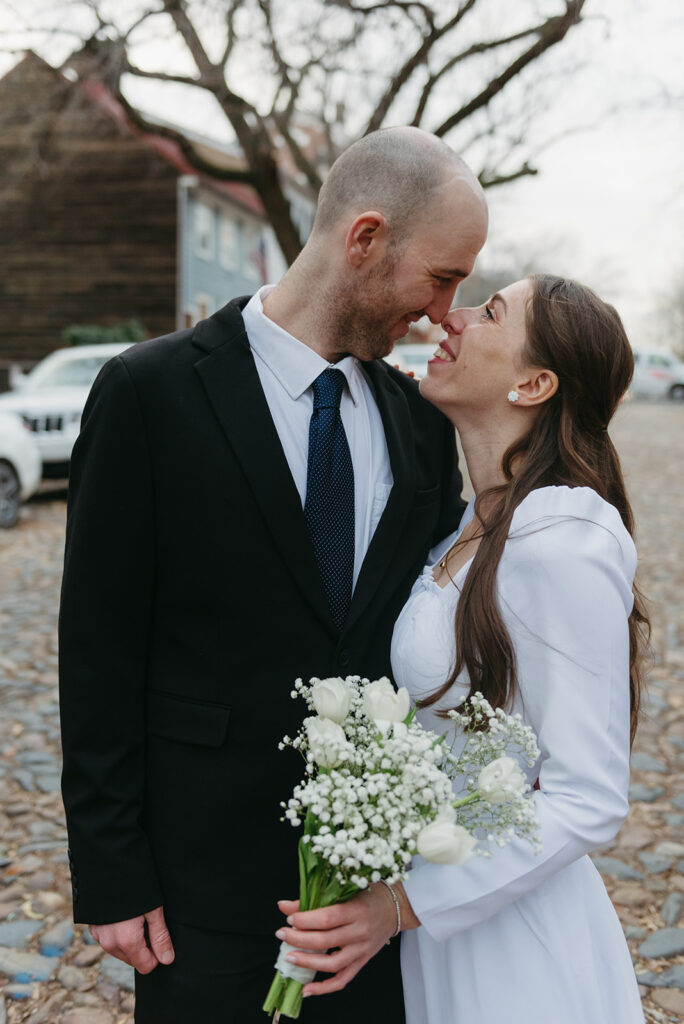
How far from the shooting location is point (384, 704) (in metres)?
1.72

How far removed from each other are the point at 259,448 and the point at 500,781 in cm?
95

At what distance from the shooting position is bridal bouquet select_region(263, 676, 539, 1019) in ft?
→ 5.28

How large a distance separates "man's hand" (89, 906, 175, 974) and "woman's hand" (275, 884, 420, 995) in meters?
0.48

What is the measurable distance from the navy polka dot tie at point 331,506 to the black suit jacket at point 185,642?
6cm

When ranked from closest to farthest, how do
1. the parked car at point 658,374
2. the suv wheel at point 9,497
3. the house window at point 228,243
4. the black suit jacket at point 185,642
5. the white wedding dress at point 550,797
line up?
1. the white wedding dress at point 550,797
2. the black suit jacket at point 185,642
3. the suv wheel at point 9,497
4. the house window at point 228,243
5. the parked car at point 658,374

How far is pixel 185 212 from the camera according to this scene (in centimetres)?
2664

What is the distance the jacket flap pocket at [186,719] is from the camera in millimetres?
2186

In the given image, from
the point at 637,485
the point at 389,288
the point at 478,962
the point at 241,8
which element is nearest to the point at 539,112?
the point at 241,8

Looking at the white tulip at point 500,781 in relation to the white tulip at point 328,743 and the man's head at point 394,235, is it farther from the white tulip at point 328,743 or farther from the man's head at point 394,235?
the man's head at point 394,235

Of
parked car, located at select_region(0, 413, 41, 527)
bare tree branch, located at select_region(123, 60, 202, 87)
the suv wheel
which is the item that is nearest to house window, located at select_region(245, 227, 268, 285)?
bare tree branch, located at select_region(123, 60, 202, 87)

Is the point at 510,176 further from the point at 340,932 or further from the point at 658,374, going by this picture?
the point at 658,374

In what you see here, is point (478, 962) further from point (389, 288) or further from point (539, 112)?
point (539, 112)

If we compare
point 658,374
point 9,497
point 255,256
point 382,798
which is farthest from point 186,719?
point 658,374

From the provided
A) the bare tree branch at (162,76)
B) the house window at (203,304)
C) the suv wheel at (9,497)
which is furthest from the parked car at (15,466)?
the house window at (203,304)
